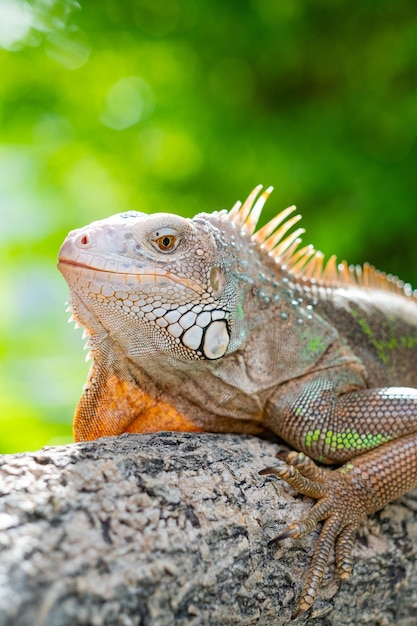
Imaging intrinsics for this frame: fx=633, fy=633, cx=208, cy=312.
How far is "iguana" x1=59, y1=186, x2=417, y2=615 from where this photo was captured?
2828 millimetres

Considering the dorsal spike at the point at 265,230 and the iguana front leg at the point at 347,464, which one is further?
the dorsal spike at the point at 265,230

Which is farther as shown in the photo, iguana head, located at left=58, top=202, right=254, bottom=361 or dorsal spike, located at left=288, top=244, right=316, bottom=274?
dorsal spike, located at left=288, top=244, right=316, bottom=274

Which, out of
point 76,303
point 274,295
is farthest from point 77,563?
point 274,295

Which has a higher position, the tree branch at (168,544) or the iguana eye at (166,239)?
the iguana eye at (166,239)

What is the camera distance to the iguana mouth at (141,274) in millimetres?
2768

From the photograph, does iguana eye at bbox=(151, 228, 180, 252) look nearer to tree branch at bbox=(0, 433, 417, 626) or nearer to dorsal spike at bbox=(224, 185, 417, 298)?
dorsal spike at bbox=(224, 185, 417, 298)

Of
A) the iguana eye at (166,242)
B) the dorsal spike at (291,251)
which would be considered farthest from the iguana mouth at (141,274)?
the dorsal spike at (291,251)

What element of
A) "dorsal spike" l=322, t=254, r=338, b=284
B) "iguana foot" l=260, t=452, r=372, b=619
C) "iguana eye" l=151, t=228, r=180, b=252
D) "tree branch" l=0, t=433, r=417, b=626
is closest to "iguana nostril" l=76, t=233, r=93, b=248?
"iguana eye" l=151, t=228, r=180, b=252

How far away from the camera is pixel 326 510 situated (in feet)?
9.39

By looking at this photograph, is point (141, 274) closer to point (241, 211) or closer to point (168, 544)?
point (241, 211)

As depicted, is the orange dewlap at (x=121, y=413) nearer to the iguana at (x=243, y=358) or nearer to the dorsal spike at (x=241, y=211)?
the iguana at (x=243, y=358)

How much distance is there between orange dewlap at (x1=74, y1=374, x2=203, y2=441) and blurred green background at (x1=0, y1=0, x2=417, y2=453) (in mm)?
3572

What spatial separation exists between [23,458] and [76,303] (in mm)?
743

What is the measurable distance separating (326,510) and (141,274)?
135cm
